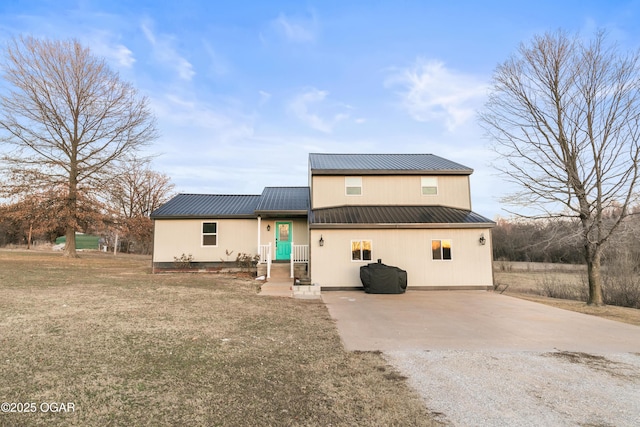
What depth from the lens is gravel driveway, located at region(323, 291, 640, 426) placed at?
10.9ft

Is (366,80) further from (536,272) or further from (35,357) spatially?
(536,272)

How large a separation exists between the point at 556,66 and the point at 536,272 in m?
18.7

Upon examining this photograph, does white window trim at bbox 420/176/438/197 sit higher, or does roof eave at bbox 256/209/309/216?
white window trim at bbox 420/176/438/197

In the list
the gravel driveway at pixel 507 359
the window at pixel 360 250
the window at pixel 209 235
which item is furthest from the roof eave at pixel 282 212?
the gravel driveway at pixel 507 359

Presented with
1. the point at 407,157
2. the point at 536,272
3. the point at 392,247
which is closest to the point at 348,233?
the point at 392,247

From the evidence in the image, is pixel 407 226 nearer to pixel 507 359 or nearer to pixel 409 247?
pixel 409 247

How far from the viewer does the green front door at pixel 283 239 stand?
1612 cm

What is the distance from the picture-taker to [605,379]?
13.9 ft

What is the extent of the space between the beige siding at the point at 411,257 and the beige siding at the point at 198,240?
4913mm

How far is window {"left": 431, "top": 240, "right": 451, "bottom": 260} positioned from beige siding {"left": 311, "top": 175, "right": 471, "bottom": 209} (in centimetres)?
257

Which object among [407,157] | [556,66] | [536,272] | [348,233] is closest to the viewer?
[556,66]

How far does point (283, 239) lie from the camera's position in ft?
53.5

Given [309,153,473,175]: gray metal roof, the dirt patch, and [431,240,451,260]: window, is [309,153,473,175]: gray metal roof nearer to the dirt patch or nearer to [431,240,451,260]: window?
[431,240,451,260]: window

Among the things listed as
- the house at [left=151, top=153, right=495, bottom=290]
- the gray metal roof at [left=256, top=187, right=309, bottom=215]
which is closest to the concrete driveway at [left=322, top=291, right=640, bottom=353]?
the house at [left=151, top=153, right=495, bottom=290]
